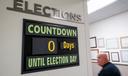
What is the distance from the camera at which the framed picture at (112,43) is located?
366 cm

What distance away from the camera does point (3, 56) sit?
1292 millimetres

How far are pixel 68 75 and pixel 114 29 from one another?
2467mm

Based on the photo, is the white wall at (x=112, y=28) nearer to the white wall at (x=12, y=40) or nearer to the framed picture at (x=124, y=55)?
the framed picture at (x=124, y=55)

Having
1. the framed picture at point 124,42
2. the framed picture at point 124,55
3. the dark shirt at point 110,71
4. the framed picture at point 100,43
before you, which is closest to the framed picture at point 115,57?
the framed picture at point 124,55

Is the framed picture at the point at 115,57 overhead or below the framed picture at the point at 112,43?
below

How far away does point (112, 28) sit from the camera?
3.80m

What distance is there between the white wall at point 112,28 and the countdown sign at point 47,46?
208 centimetres

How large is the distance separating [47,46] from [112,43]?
2693 mm

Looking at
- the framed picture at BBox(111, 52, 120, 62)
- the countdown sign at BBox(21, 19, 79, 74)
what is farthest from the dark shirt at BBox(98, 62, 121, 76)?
the framed picture at BBox(111, 52, 120, 62)

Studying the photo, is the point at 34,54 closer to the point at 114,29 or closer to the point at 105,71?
the point at 105,71

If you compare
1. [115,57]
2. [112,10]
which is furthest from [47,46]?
[115,57]

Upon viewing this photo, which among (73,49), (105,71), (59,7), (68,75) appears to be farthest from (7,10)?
(105,71)

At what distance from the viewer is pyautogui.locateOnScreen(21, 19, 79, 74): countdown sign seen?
4.69 ft

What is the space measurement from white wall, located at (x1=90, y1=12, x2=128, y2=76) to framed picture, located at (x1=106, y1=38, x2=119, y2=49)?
0.11 metres
